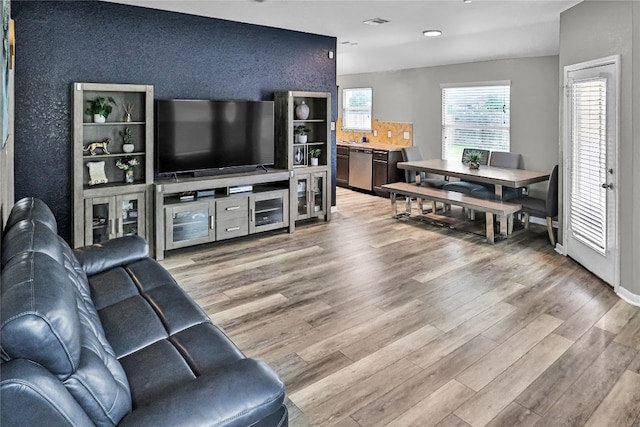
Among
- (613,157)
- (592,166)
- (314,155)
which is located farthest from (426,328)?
(314,155)

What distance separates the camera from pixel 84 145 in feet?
15.2

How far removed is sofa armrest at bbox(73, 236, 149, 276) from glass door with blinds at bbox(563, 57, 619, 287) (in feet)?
12.5

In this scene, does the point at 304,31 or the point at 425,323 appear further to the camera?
the point at 304,31

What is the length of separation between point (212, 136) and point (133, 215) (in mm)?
1264

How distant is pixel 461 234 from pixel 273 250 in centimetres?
243

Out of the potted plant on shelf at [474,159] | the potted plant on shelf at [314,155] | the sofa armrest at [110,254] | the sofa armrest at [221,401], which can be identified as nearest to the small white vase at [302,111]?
the potted plant on shelf at [314,155]

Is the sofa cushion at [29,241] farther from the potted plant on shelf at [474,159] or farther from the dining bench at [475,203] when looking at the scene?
the potted plant on shelf at [474,159]

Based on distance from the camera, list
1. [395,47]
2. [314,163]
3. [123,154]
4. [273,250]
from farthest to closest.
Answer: [395,47] < [314,163] < [273,250] < [123,154]

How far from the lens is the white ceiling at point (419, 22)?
4.72m

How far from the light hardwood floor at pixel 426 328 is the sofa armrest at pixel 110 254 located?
0.80m

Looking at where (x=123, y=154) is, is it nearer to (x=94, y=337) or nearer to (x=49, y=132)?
(x=49, y=132)

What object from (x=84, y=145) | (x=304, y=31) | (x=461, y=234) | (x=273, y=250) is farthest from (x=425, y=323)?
(x=304, y=31)

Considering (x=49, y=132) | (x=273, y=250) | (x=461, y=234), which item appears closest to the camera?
(x=49, y=132)

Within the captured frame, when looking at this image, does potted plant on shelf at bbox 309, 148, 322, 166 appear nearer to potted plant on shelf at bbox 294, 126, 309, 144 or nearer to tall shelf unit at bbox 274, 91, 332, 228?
tall shelf unit at bbox 274, 91, 332, 228
